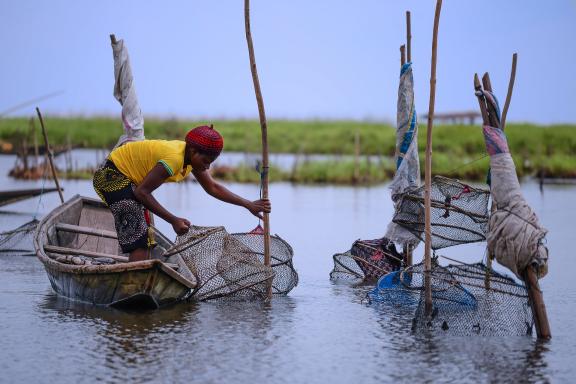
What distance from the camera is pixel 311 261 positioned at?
12.1 metres

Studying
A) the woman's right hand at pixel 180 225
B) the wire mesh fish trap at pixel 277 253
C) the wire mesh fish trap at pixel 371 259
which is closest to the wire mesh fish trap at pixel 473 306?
the wire mesh fish trap at pixel 277 253

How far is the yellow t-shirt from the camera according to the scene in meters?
7.86

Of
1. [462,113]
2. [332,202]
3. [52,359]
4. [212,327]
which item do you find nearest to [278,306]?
[212,327]

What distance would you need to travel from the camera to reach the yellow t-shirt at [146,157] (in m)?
7.86

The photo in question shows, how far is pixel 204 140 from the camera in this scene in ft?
25.7

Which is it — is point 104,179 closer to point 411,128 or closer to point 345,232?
point 411,128

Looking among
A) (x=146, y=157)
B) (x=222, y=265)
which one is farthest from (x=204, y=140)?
(x=222, y=265)

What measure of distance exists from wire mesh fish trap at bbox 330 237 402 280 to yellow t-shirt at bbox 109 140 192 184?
8.98ft

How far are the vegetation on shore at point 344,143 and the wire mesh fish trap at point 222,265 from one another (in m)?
12.5

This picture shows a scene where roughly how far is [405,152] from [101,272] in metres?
3.25

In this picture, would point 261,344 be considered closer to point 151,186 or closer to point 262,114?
point 151,186

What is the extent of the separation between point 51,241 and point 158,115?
3768 cm

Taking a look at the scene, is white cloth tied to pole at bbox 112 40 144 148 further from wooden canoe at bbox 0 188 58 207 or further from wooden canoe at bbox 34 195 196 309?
wooden canoe at bbox 0 188 58 207

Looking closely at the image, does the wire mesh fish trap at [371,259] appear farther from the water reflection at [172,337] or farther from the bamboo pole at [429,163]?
the bamboo pole at [429,163]
